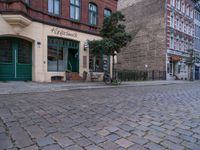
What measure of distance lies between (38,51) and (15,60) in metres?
1.76

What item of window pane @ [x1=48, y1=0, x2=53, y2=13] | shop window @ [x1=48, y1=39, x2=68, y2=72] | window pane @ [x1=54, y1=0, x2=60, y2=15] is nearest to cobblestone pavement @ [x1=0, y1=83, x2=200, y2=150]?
shop window @ [x1=48, y1=39, x2=68, y2=72]

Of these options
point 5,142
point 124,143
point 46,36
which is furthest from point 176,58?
point 5,142

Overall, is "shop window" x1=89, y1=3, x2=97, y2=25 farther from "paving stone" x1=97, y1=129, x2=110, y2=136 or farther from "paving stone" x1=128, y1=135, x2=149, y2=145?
"paving stone" x1=128, y1=135, x2=149, y2=145

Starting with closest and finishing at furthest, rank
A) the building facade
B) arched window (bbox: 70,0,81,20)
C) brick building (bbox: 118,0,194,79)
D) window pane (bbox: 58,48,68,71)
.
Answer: window pane (bbox: 58,48,68,71)
arched window (bbox: 70,0,81,20)
brick building (bbox: 118,0,194,79)
the building facade

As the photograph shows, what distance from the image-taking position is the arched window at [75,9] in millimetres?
15923

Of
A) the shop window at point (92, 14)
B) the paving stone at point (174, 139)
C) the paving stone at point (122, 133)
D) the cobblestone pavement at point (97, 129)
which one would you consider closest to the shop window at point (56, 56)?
the shop window at point (92, 14)

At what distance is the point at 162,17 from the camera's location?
26.7 m

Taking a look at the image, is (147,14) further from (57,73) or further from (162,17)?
(57,73)

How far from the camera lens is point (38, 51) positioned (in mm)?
13641

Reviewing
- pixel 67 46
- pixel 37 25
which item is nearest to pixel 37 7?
pixel 37 25

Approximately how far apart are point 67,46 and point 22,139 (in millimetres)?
13323

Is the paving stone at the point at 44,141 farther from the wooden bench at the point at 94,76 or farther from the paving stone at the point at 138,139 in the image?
the wooden bench at the point at 94,76

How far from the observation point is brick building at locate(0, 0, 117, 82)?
39.4 feet

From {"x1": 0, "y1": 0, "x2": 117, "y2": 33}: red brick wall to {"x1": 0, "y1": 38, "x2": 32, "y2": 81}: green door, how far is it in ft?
6.97
